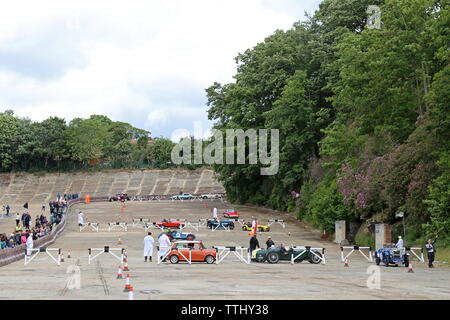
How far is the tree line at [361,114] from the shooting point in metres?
38.2

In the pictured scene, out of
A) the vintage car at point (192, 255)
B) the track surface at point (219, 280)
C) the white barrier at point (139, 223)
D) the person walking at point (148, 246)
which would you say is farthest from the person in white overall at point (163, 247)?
the white barrier at point (139, 223)

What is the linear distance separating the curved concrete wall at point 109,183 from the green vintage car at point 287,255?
3386 inches

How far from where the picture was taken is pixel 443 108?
3519 centimetres

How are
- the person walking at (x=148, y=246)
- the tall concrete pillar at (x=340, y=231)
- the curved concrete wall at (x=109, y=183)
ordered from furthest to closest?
the curved concrete wall at (x=109, y=183) < the tall concrete pillar at (x=340, y=231) < the person walking at (x=148, y=246)

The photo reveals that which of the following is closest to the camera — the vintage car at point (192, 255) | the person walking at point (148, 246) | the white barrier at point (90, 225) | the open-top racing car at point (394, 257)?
the open-top racing car at point (394, 257)

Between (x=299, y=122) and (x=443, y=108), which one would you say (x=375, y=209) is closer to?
(x=443, y=108)

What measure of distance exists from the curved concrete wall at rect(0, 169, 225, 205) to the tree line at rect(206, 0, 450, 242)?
42.0 metres

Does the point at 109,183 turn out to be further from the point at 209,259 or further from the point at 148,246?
the point at 209,259

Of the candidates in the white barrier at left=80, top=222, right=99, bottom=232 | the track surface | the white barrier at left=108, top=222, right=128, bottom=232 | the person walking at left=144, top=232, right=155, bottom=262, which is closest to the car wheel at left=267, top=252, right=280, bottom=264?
the track surface

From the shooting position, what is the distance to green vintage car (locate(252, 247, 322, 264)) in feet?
107

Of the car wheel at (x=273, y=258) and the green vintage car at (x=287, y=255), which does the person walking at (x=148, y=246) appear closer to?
the green vintage car at (x=287, y=255)

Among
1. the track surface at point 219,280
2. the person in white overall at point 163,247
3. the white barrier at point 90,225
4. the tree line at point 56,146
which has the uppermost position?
the tree line at point 56,146

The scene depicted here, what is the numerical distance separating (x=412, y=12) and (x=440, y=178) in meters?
11.6

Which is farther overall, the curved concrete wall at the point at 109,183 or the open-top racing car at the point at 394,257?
the curved concrete wall at the point at 109,183
